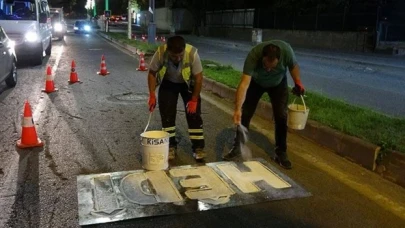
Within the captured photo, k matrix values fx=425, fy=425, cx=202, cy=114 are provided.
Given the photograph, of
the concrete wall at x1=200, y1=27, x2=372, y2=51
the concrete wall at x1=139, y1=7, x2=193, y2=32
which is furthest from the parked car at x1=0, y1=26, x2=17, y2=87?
the concrete wall at x1=139, y1=7, x2=193, y2=32

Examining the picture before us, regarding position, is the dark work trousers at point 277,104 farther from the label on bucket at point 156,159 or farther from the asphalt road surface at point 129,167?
the label on bucket at point 156,159

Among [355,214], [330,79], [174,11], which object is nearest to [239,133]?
[355,214]

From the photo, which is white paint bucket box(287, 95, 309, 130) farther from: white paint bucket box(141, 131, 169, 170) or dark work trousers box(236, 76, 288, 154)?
white paint bucket box(141, 131, 169, 170)

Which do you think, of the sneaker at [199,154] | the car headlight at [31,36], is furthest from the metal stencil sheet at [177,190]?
the car headlight at [31,36]

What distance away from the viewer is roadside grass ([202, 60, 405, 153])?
516 centimetres

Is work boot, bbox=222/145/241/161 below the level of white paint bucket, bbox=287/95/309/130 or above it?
below

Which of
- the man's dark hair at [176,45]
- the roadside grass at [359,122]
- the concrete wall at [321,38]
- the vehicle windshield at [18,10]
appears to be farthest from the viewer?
the concrete wall at [321,38]

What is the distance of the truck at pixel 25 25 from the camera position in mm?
13117

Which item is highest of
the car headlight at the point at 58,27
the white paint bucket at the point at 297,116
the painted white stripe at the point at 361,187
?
the car headlight at the point at 58,27

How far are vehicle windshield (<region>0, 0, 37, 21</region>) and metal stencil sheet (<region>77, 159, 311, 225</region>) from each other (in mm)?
10876

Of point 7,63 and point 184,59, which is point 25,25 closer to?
point 7,63

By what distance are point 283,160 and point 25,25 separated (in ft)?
35.9

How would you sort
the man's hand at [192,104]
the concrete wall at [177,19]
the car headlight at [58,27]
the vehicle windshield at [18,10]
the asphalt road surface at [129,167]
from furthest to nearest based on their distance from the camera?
the concrete wall at [177,19], the car headlight at [58,27], the vehicle windshield at [18,10], the man's hand at [192,104], the asphalt road surface at [129,167]

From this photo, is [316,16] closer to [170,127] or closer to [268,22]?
[268,22]
